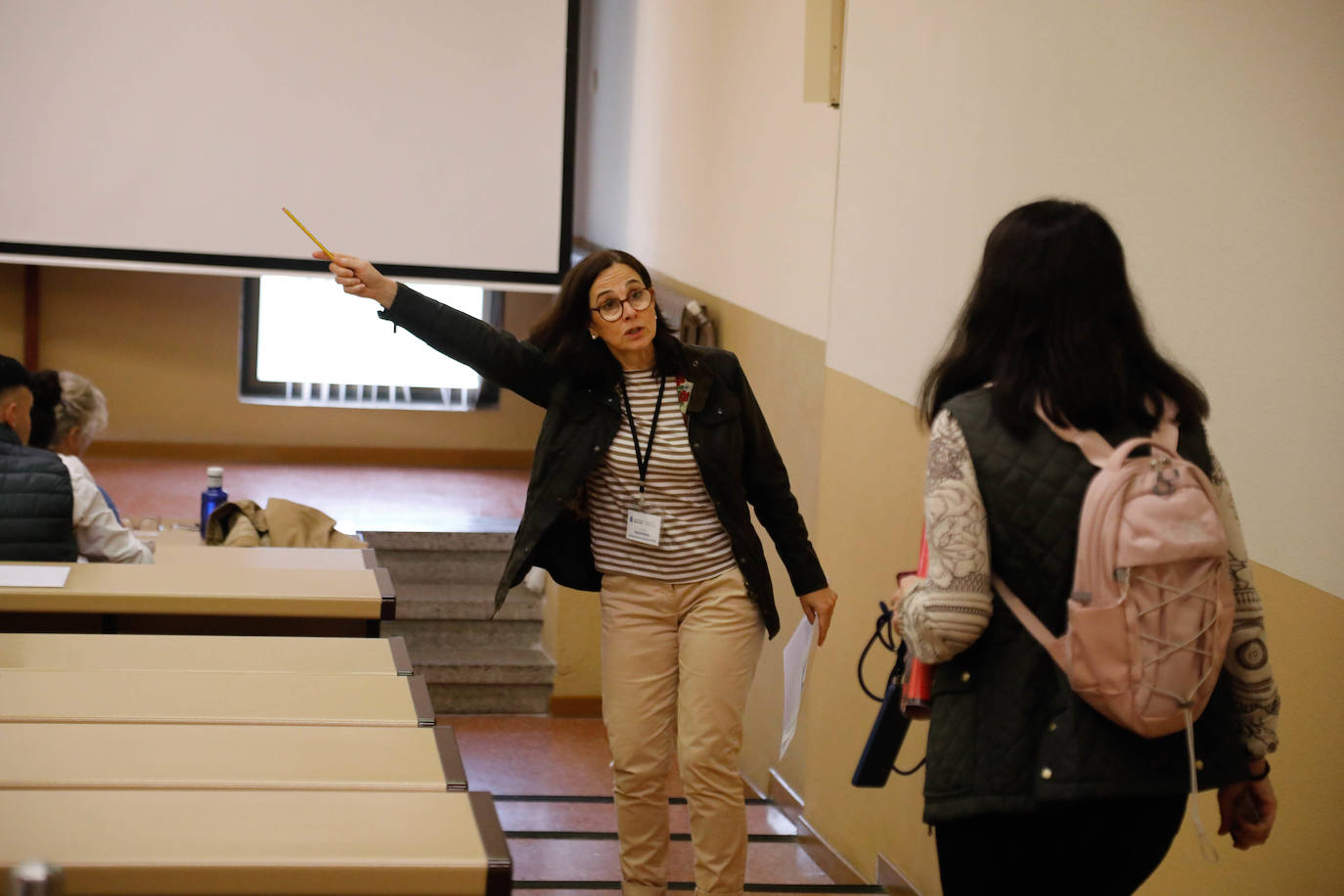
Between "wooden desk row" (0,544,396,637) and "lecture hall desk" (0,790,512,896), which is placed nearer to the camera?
"lecture hall desk" (0,790,512,896)

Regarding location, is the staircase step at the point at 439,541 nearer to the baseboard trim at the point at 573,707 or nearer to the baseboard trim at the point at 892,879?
the baseboard trim at the point at 573,707

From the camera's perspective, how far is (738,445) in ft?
8.92

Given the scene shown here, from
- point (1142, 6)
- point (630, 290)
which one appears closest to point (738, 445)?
point (630, 290)

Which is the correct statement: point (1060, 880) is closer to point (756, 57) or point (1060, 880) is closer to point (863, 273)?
point (863, 273)

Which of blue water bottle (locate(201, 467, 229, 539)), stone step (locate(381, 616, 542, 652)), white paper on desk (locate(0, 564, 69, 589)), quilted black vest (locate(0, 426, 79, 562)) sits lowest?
stone step (locate(381, 616, 542, 652))

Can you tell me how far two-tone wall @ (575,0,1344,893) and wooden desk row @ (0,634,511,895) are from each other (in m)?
1.17

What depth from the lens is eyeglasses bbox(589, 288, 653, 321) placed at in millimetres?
2654

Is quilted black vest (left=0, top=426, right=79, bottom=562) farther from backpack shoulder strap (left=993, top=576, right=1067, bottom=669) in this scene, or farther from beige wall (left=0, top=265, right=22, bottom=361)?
beige wall (left=0, top=265, right=22, bottom=361)

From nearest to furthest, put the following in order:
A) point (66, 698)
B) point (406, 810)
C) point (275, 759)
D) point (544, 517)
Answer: point (406, 810), point (275, 759), point (66, 698), point (544, 517)

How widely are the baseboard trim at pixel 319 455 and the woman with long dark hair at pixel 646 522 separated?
208 inches

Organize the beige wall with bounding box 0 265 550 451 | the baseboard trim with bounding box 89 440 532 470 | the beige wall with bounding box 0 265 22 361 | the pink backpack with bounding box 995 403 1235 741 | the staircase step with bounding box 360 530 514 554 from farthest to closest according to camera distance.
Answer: the baseboard trim with bounding box 89 440 532 470 → the beige wall with bounding box 0 265 550 451 → the beige wall with bounding box 0 265 22 361 → the staircase step with bounding box 360 530 514 554 → the pink backpack with bounding box 995 403 1235 741

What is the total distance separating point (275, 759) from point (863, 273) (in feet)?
6.97

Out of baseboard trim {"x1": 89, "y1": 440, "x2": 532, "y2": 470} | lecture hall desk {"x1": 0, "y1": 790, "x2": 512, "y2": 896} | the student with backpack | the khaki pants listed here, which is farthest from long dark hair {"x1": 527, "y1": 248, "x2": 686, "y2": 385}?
baseboard trim {"x1": 89, "y1": 440, "x2": 532, "y2": 470}

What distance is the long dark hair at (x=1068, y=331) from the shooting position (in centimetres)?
157
